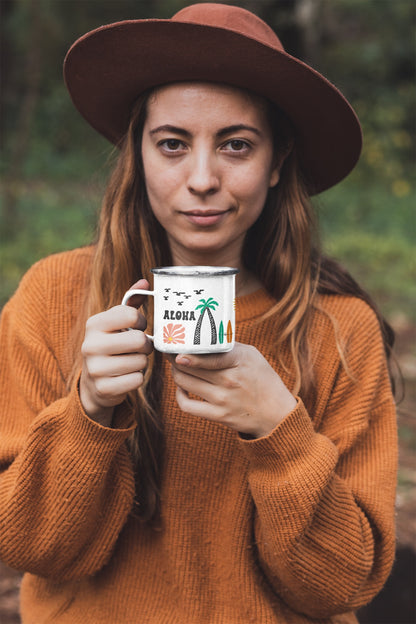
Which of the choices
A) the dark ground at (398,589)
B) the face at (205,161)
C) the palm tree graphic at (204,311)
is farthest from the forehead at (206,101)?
the dark ground at (398,589)

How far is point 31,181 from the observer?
14.1 metres

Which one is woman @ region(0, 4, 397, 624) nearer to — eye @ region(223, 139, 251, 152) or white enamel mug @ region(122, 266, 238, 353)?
eye @ region(223, 139, 251, 152)

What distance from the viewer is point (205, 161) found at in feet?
6.54

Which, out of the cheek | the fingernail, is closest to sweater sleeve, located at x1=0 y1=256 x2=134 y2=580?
the fingernail

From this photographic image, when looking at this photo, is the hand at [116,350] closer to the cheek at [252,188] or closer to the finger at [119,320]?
the finger at [119,320]

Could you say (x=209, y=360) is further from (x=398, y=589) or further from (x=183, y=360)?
(x=398, y=589)

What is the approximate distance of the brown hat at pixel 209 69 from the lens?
6.42ft

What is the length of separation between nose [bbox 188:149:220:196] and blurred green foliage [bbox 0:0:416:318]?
460cm

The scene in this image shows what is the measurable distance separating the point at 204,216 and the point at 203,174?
0.12 m

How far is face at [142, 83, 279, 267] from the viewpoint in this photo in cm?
202

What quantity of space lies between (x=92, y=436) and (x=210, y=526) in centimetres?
57

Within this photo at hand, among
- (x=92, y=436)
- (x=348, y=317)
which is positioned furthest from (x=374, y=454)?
(x=92, y=436)

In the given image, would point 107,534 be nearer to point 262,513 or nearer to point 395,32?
point 262,513

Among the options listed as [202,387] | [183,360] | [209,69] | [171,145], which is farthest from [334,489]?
[209,69]
